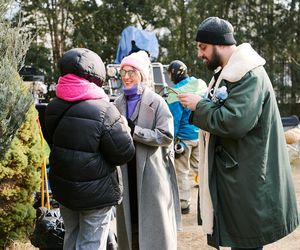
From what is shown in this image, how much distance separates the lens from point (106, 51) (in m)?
14.0

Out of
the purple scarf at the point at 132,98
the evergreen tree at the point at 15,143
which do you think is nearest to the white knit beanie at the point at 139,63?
the purple scarf at the point at 132,98

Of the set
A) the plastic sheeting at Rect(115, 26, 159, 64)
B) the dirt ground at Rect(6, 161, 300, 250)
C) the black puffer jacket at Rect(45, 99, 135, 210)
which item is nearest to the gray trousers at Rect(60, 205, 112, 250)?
the black puffer jacket at Rect(45, 99, 135, 210)

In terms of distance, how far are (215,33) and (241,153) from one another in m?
0.68

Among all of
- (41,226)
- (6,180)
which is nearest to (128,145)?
(41,226)

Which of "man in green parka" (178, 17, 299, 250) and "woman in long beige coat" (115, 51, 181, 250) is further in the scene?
"woman in long beige coat" (115, 51, 181, 250)

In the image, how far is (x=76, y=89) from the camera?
286 centimetres

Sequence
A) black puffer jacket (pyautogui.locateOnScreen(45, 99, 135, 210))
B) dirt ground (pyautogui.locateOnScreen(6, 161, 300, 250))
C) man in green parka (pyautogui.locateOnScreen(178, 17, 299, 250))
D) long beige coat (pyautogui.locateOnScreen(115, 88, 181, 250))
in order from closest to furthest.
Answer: man in green parka (pyautogui.locateOnScreen(178, 17, 299, 250)) < black puffer jacket (pyautogui.locateOnScreen(45, 99, 135, 210)) < long beige coat (pyautogui.locateOnScreen(115, 88, 181, 250)) < dirt ground (pyautogui.locateOnScreen(6, 161, 300, 250))

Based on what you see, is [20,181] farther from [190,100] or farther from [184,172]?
[184,172]

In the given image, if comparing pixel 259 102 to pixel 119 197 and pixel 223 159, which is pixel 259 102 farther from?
pixel 119 197

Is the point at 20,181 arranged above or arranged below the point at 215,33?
below

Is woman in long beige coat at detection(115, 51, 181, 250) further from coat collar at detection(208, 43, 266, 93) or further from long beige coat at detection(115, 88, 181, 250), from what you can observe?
coat collar at detection(208, 43, 266, 93)

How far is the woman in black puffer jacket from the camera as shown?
9.24ft

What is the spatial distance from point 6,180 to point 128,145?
1.58m

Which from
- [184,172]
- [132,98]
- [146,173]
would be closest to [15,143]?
[132,98]
